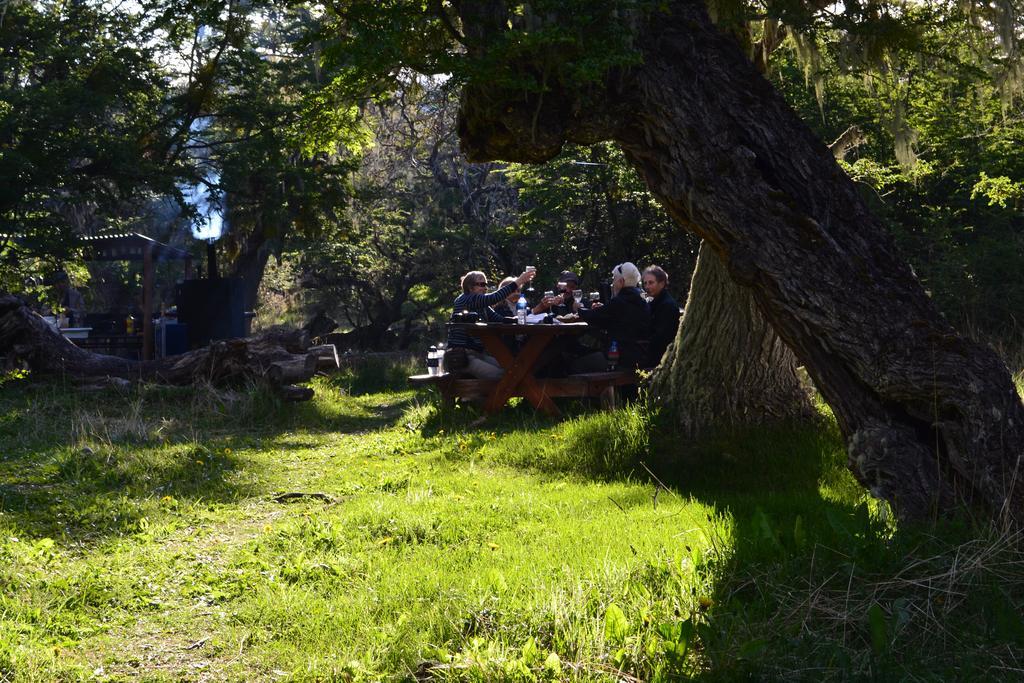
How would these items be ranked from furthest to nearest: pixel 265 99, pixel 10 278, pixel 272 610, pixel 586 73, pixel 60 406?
pixel 265 99
pixel 10 278
pixel 60 406
pixel 586 73
pixel 272 610

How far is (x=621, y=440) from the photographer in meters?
7.92

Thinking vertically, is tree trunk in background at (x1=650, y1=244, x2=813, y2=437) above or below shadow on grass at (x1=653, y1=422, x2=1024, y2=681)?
above

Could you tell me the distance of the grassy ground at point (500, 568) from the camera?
383 centimetres

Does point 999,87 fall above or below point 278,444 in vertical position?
above

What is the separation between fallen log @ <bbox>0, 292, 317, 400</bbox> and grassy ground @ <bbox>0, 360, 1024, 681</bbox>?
4.18 m

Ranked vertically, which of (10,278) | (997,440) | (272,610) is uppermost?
(10,278)

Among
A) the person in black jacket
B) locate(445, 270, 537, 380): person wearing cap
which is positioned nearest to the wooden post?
locate(445, 270, 537, 380): person wearing cap

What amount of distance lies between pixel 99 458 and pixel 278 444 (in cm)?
214

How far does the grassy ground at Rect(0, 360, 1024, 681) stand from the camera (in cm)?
383

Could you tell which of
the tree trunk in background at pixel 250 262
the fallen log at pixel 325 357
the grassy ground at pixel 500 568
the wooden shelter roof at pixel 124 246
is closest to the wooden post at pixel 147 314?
the wooden shelter roof at pixel 124 246

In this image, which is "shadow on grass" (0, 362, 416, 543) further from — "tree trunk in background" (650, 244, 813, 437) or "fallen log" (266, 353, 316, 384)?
"tree trunk in background" (650, 244, 813, 437)

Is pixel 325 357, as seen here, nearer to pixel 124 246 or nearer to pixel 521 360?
pixel 521 360

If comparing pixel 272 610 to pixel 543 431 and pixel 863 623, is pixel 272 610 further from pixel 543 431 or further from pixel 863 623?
pixel 543 431

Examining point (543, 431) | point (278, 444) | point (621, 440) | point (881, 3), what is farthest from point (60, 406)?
point (881, 3)
